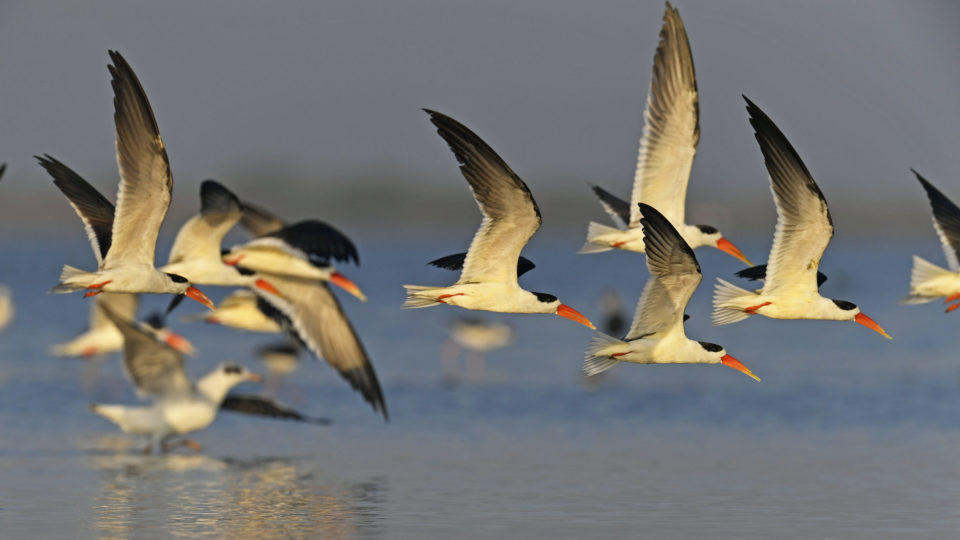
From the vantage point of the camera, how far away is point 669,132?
1336cm

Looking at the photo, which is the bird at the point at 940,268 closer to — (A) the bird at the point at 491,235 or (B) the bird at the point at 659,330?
(B) the bird at the point at 659,330

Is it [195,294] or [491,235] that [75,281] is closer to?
[195,294]

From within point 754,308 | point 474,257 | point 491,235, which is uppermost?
point 491,235

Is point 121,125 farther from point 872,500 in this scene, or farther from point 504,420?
point 504,420

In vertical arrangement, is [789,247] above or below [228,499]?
above

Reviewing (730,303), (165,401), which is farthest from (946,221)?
(165,401)

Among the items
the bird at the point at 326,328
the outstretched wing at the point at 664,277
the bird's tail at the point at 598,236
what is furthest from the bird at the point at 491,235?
the bird at the point at 326,328

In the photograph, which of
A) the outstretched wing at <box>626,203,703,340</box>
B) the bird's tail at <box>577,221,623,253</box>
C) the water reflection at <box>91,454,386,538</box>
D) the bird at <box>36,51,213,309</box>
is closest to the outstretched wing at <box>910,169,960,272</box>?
the bird's tail at <box>577,221,623,253</box>

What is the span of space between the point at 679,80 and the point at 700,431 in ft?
20.7

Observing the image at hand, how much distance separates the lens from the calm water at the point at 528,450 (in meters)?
12.4

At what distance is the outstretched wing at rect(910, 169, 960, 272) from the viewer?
1442cm

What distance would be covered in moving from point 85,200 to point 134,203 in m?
1.89

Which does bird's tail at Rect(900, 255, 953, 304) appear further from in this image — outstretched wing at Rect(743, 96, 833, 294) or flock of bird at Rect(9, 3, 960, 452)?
outstretched wing at Rect(743, 96, 833, 294)

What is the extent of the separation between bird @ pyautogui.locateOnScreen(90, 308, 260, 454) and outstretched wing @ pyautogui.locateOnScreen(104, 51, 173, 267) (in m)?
4.31
